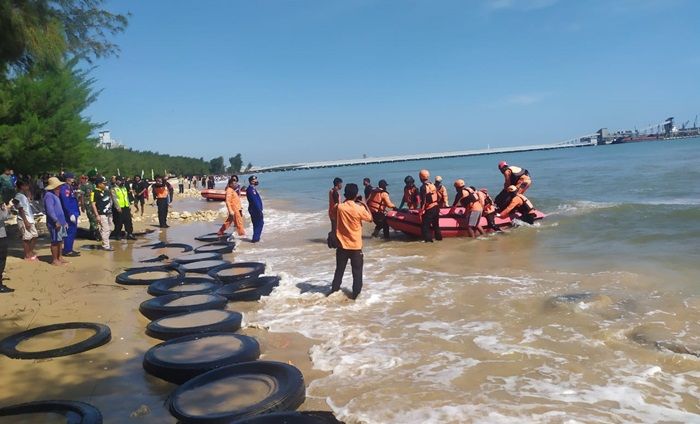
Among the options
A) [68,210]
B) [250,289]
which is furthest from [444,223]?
[68,210]

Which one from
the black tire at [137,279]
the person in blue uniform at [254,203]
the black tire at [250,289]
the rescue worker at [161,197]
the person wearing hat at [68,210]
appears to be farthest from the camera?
the rescue worker at [161,197]

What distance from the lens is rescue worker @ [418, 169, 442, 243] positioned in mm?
12383

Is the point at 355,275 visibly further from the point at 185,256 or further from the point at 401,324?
the point at 185,256

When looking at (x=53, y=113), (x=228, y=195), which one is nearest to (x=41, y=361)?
(x=228, y=195)

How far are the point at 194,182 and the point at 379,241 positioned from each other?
55236mm

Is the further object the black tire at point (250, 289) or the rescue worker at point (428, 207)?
the rescue worker at point (428, 207)

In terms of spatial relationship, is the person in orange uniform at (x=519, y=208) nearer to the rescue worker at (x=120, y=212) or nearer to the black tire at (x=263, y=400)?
the rescue worker at (x=120, y=212)

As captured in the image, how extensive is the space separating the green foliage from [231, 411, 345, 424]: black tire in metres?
13.6

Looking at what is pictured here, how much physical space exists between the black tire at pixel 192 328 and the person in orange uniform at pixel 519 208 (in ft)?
32.0

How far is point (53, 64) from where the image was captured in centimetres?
573

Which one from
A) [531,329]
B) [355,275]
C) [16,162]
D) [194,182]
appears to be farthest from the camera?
[194,182]

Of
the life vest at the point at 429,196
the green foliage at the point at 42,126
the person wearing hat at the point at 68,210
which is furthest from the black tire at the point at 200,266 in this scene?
the green foliage at the point at 42,126

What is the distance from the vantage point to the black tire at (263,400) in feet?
11.3

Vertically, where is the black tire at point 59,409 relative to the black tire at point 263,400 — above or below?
above
